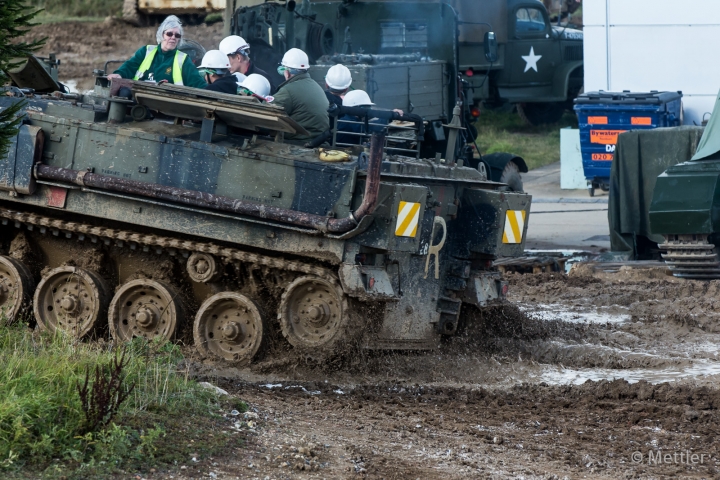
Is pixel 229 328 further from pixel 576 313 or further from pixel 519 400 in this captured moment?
pixel 576 313

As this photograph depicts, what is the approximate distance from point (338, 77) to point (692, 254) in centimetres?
370

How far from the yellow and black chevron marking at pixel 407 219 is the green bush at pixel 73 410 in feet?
6.06

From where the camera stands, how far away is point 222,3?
2669 centimetres

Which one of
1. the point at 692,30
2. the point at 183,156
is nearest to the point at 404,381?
the point at 183,156

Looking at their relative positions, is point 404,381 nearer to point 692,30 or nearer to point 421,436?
point 421,436

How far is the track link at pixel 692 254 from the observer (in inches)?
405

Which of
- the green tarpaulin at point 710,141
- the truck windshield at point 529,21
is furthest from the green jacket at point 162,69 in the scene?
the truck windshield at point 529,21

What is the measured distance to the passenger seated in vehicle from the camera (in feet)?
30.0

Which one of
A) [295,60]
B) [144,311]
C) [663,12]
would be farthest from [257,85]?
[663,12]

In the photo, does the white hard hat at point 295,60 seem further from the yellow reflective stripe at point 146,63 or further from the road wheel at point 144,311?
the road wheel at point 144,311

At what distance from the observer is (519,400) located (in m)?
7.05

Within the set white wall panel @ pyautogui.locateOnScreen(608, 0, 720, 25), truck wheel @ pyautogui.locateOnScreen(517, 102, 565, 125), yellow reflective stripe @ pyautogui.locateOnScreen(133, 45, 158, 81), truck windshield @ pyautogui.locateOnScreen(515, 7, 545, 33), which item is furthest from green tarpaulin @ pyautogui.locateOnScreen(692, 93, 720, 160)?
truck wheel @ pyautogui.locateOnScreen(517, 102, 565, 125)

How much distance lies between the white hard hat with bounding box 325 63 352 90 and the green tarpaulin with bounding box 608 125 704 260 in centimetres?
439

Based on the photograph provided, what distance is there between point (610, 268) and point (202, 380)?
5934mm
